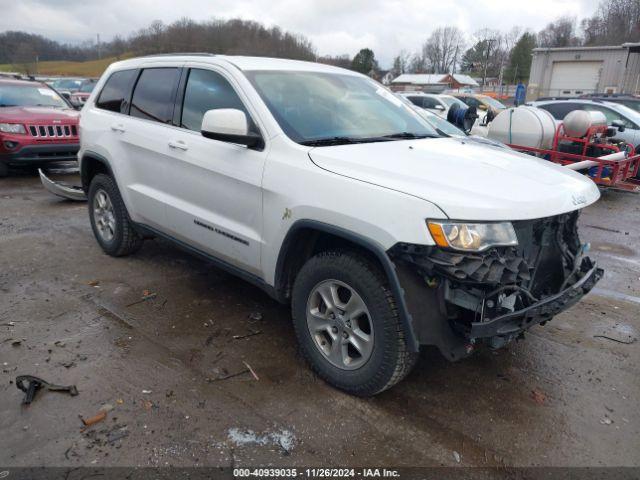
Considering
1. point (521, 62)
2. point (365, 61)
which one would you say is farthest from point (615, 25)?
point (365, 61)

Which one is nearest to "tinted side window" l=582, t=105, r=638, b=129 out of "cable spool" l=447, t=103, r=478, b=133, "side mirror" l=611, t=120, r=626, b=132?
"side mirror" l=611, t=120, r=626, b=132

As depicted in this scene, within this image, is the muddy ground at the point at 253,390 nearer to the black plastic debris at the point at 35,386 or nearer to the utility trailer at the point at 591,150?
the black plastic debris at the point at 35,386

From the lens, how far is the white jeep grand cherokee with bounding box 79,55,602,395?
2453 millimetres

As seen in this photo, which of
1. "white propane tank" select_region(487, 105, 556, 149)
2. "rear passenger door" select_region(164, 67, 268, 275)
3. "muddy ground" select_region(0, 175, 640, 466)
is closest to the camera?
"muddy ground" select_region(0, 175, 640, 466)

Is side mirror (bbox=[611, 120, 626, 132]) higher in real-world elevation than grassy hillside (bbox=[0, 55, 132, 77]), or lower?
lower

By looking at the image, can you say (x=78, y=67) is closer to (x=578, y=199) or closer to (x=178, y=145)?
(x=178, y=145)

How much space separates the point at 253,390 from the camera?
118 inches

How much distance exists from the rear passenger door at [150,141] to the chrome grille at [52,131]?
5514 mm

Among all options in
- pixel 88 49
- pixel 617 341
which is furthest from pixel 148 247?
pixel 88 49

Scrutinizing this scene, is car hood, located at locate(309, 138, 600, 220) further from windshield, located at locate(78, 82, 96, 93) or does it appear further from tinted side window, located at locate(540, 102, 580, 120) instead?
windshield, located at locate(78, 82, 96, 93)

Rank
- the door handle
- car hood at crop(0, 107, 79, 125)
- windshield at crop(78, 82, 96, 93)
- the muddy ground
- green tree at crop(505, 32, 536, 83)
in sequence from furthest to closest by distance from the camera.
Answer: green tree at crop(505, 32, 536, 83) < windshield at crop(78, 82, 96, 93) < car hood at crop(0, 107, 79, 125) < the door handle < the muddy ground

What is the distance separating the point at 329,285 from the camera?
9.51ft

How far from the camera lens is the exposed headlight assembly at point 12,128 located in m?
8.69

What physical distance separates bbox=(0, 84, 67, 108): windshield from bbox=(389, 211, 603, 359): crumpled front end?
32.2 ft
